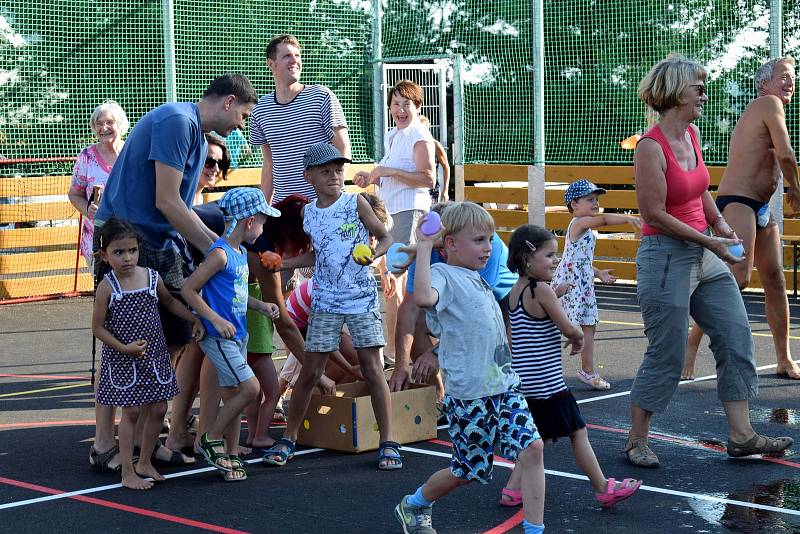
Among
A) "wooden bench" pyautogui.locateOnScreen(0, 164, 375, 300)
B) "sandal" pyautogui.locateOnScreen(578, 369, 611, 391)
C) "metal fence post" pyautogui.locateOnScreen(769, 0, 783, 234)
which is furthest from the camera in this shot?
"wooden bench" pyautogui.locateOnScreen(0, 164, 375, 300)

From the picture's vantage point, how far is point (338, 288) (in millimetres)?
6445

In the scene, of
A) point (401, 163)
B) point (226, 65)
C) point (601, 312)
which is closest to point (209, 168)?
point (401, 163)

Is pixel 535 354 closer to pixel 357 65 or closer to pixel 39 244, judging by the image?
pixel 39 244

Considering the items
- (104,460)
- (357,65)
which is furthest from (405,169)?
(357,65)

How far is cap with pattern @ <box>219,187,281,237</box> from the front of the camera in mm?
6090

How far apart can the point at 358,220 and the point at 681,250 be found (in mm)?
1696

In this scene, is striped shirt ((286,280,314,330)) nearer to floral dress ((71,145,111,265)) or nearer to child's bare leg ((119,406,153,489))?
child's bare leg ((119,406,153,489))

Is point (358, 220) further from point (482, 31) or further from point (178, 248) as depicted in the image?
point (482, 31)

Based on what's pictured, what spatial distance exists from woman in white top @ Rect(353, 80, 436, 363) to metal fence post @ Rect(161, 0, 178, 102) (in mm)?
6330

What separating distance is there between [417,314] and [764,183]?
2.96m

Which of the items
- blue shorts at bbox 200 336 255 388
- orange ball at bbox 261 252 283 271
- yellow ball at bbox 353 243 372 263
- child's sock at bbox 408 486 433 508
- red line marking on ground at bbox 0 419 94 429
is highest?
yellow ball at bbox 353 243 372 263

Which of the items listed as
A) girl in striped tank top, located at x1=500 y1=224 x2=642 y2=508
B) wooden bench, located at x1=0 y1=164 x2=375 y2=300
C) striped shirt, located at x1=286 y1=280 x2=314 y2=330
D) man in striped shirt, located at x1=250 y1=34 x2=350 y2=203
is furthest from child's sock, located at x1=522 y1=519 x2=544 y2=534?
wooden bench, located at x1=0 y1=164 x2=375 y2=300

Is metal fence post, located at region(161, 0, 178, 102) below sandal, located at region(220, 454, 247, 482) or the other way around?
the other way around

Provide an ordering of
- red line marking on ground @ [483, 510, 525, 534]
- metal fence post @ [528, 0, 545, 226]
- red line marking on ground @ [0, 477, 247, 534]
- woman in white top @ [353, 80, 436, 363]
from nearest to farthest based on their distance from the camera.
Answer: red line marking on ground @ [483, 510, 525, 534], red line marking on ground @ [0, 477, 247, 534], woman in white top @ [353, 80, 436, 363], metal fence post @ [528, 0, 545, 226]
